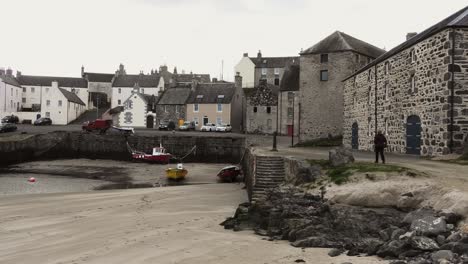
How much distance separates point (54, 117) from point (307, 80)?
154 feet

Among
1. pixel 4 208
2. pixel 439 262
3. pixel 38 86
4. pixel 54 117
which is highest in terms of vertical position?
pixel 38 86

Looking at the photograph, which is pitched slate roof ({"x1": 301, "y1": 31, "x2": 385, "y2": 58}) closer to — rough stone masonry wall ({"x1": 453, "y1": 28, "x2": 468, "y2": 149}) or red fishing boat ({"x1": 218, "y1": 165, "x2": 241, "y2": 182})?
red fishing boat ({"x1": 218, "y1": 165, "x2": 241, "y2": 182})

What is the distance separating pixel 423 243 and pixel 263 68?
7345 centimetres

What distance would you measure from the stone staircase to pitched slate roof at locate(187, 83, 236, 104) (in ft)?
141

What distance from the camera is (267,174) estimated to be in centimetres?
1909

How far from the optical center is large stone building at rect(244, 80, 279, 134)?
57156 mm

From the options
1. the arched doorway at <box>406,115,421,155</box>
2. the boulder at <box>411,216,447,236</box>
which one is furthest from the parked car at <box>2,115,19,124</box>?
the boulder at <box>411,216,447,236</box>

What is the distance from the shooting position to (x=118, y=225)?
15023 mm

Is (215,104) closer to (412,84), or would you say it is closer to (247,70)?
(247,70)

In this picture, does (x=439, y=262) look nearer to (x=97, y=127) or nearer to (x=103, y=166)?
(x=103, y=166)

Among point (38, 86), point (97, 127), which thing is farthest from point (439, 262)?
point (38, 86)

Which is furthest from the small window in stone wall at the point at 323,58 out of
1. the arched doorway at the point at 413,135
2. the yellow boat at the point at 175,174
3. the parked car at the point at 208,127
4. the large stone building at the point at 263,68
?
the large stone building at the point at 263,68

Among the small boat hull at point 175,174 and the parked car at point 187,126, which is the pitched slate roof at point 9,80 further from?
the small boat hull at point 175,174

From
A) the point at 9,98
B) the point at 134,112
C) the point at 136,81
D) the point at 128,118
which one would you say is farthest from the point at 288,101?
the point at 9,98
